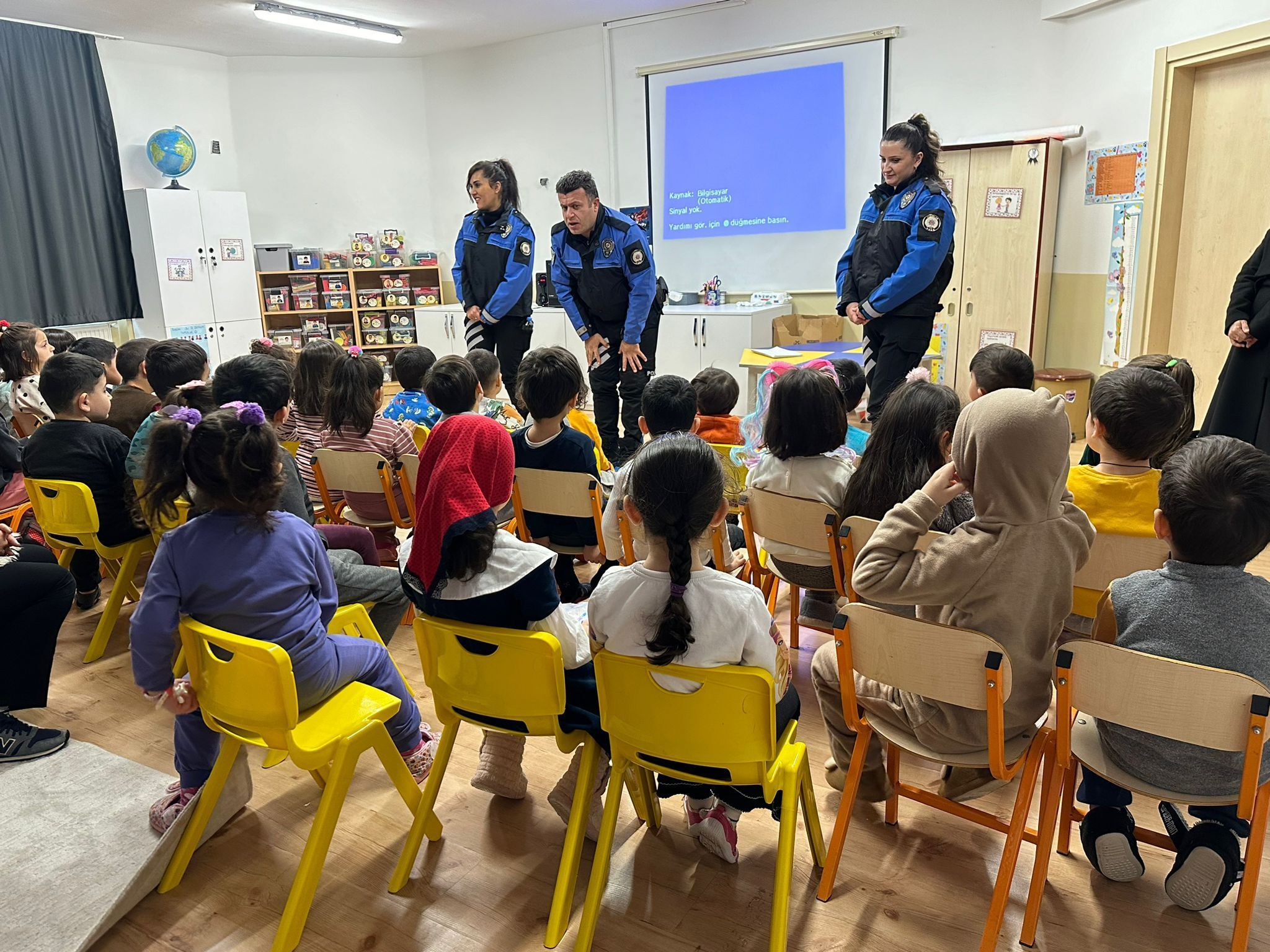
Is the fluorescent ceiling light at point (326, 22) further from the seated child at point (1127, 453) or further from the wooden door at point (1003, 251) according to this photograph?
the seated child at point (1127, 453)

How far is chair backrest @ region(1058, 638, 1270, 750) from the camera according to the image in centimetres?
130

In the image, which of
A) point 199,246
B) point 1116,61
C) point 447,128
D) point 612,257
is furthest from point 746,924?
point 447,128

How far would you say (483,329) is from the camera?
16.0 ft

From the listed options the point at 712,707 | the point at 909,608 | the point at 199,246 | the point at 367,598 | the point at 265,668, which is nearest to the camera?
the point at 712,707

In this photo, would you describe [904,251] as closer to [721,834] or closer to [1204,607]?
[1204,607]

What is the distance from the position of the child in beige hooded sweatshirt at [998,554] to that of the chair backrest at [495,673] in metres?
0.62

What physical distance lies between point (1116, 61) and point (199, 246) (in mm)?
7024

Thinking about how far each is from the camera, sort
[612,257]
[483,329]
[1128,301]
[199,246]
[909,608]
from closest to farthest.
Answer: [909,608] < [612,257] < [483,329] < [1128,301] < [199,246]

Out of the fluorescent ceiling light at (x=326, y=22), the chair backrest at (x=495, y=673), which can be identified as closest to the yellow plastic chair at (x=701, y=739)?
the chair backrest at (x=495, y=673)

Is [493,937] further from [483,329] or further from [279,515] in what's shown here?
[483,329]

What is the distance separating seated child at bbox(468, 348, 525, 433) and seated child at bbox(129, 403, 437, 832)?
157cm

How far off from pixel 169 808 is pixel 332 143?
25.4ft

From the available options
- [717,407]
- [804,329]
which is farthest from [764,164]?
[717,407]

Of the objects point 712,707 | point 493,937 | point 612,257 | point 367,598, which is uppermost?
point 612,257
